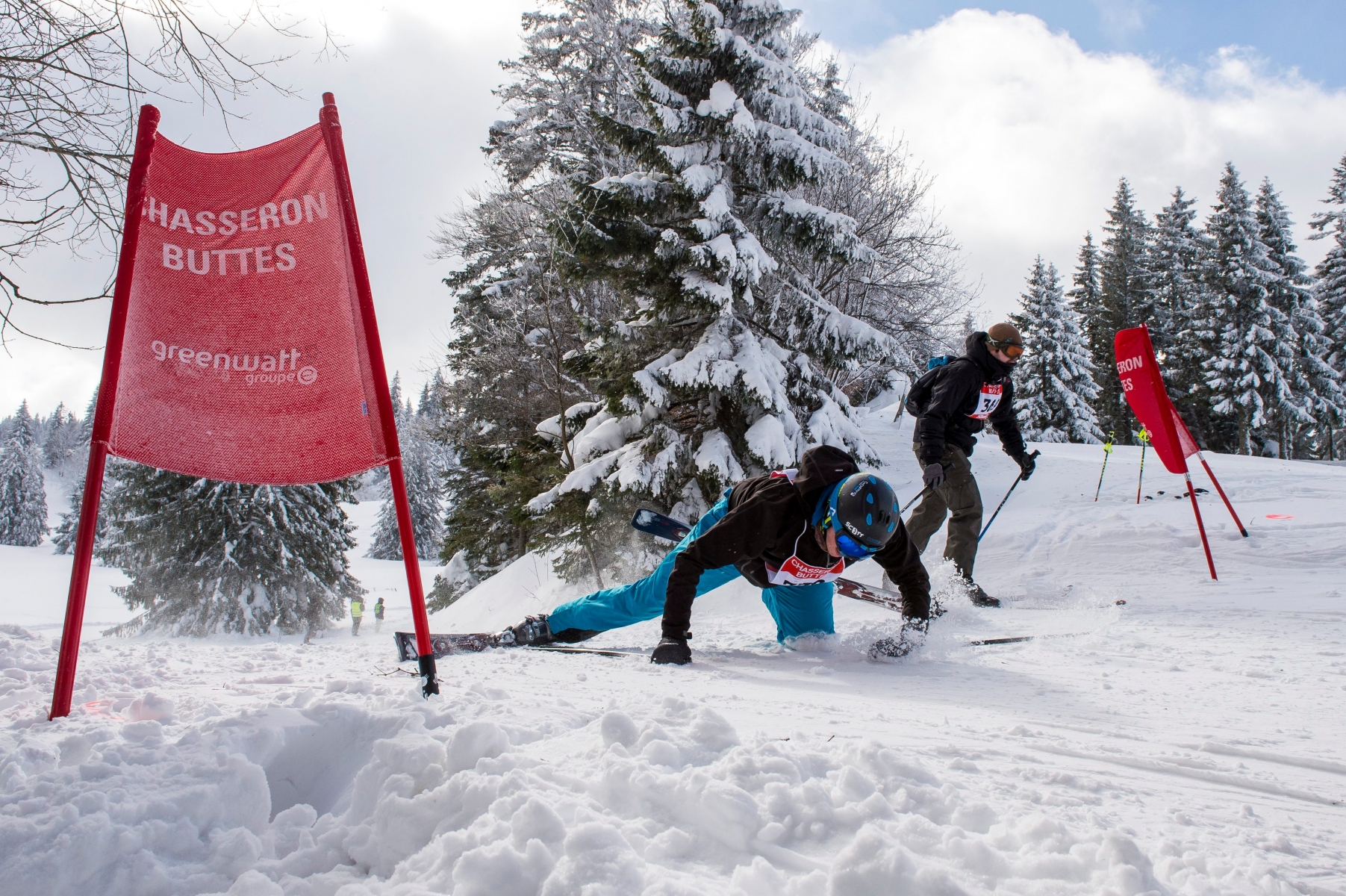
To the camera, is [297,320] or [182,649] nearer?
[297,320]

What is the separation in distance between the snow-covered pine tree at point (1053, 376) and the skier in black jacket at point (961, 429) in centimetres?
2730

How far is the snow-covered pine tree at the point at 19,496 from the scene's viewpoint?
179ft

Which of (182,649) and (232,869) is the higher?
(182,649)

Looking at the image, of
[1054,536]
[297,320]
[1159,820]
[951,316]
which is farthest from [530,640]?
[951,316]

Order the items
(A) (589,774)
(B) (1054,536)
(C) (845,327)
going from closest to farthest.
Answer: (A) (589,774), (B) (1054,536), (C) (845,327)

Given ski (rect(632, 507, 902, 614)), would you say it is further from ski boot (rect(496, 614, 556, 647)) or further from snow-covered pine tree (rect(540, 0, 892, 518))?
snow-covered pine tree (rect(540, 0, 892, 518))

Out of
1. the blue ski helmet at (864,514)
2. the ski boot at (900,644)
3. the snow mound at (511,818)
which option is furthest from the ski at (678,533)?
the snow mound at (511,818)

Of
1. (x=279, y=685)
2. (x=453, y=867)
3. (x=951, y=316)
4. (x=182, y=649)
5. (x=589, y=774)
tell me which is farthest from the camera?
(x=951, y=316)

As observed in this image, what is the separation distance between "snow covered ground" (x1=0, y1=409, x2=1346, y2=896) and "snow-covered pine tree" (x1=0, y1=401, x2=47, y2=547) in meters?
69.1

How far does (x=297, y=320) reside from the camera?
9.07ft

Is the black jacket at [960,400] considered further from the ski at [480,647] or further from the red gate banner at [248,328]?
the red gate banner at [248,328]

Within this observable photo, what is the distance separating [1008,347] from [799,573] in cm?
296

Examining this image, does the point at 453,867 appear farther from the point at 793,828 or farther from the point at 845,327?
the point at 845,327

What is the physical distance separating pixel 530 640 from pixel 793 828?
3.07 meters
